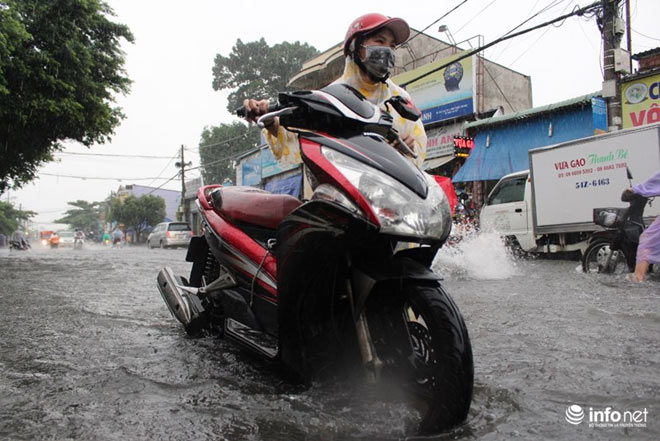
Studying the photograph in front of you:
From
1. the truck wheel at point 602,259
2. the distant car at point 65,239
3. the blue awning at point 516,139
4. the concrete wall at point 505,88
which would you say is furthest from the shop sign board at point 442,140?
the distant car at point 65,239

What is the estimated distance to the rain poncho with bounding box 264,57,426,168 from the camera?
2469 millimetres

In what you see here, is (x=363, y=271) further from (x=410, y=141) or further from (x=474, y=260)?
(x=474, y=260)

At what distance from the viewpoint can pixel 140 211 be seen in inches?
1695

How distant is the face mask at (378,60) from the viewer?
2330mm

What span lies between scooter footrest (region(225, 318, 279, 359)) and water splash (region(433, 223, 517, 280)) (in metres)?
5.07

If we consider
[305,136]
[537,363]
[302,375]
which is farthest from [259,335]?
[537,363]

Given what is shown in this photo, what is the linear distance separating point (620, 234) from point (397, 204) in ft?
20.8

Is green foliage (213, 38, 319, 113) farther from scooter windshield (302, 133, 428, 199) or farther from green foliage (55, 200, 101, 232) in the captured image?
green foliage (55, 200, 101, 232)

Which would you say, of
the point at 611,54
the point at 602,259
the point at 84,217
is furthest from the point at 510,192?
the point at 84,217

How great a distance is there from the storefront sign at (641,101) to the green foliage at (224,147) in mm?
26677

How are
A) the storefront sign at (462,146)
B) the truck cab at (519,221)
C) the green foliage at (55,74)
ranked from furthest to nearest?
1. the storefront sign at (462,146)
2. the green foliage at (55,74)
3. the truck cab at (519,221)

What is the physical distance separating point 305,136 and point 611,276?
643cm

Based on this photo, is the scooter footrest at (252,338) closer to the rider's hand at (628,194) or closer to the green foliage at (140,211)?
the rider's hand at (628,194)

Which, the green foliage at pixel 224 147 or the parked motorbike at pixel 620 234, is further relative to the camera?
the green foliage at pixel 224 147
